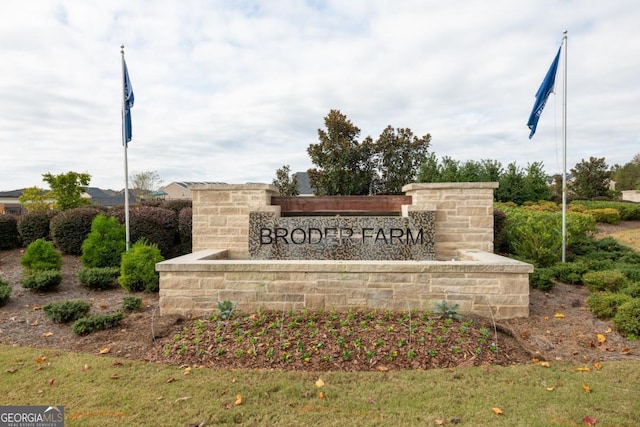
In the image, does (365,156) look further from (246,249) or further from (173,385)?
(173,385)

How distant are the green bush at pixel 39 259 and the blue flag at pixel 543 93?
1106cm

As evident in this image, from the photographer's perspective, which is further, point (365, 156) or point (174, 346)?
point (365, 156)

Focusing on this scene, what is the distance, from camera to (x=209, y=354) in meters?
4.14

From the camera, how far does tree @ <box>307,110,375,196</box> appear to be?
1886cm

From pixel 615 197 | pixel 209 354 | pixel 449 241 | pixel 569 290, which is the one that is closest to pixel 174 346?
pixel 209 354

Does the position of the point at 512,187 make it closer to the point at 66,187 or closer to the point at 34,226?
the point at 34,226

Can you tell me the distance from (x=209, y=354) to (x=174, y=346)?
0.53 meters

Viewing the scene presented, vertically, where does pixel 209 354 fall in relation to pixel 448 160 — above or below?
below

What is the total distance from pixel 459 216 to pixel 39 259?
8.68 metres

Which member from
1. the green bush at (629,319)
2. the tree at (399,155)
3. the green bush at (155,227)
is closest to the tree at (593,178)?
the tree at (399,155)

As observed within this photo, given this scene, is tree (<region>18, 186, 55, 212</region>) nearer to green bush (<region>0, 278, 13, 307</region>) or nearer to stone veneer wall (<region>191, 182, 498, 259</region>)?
green bush (<region>0, 278, 13, 307</region>)

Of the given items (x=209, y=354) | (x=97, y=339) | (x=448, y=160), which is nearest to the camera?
(x=209, y=354)

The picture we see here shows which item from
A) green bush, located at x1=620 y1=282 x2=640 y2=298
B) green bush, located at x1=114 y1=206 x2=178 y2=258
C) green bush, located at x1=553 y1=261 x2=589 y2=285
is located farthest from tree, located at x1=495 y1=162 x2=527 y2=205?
green bush, located at x1=114 y1=206 x2=178 y2=258

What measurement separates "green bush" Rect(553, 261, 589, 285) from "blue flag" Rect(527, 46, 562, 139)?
3422 millimetres
